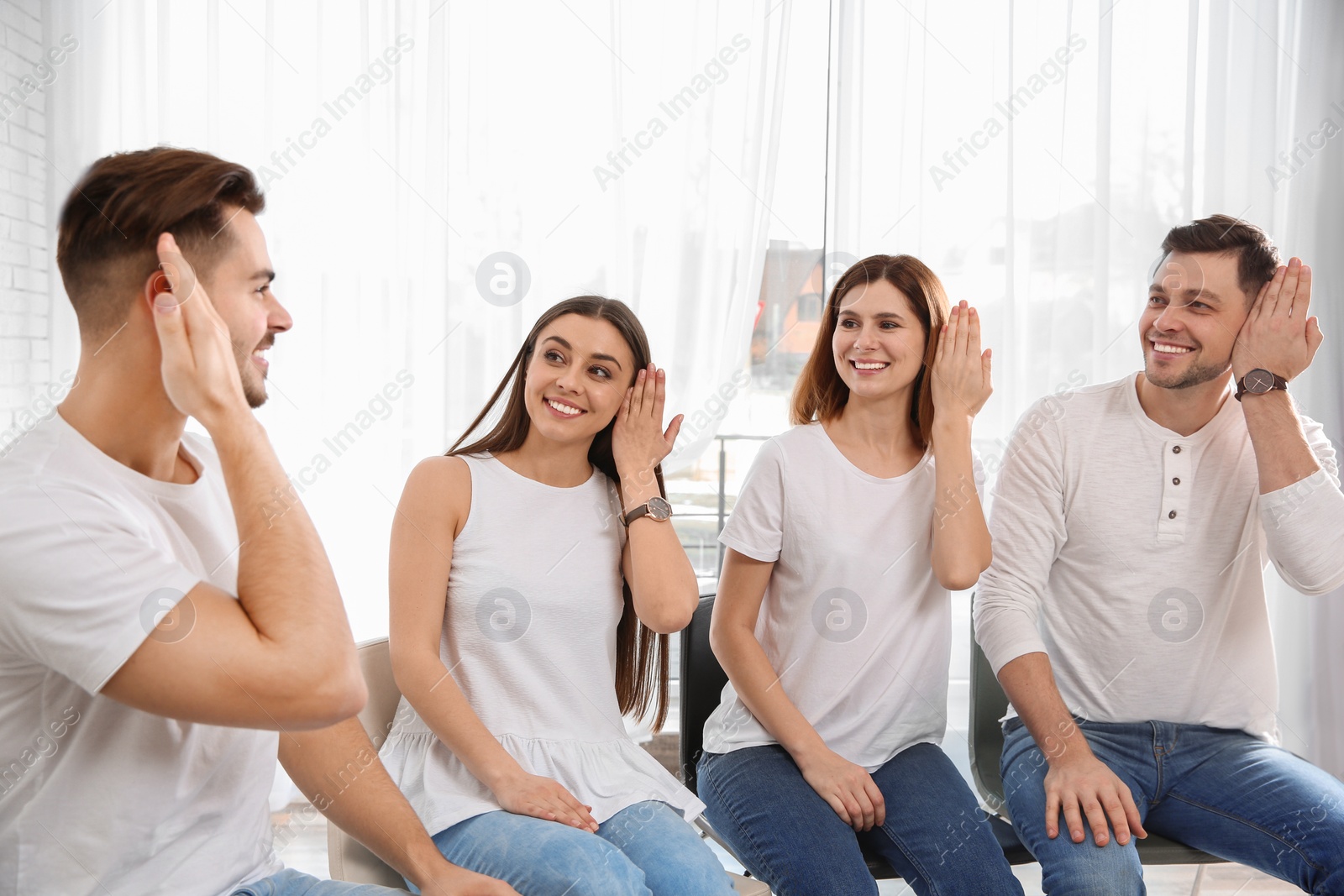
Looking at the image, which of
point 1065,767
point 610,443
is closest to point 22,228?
point 610,443

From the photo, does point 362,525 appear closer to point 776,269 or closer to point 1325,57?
point 776,269

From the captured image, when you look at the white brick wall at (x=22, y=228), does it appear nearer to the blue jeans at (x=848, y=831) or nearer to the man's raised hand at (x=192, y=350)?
the man's raised hand at (x=192, y=350)

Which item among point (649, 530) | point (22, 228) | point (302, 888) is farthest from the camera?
point (22, 228)

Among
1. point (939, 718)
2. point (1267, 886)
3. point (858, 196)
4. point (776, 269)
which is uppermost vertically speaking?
point (858, 196)

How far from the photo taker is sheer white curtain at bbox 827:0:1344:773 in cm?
258

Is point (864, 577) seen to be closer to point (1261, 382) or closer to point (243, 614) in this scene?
point (1261, 382)

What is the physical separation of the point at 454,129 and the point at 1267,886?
272cm

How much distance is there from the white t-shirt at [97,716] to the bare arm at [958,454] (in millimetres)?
1052

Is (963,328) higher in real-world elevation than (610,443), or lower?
higher

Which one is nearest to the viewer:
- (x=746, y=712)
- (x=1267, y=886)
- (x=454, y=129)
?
(x=746, y=712)

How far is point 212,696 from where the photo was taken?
33.2 inches

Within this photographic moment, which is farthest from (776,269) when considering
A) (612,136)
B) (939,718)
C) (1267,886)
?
(1267,886)

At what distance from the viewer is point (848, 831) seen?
4.73 feet

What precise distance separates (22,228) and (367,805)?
2.06 meters
